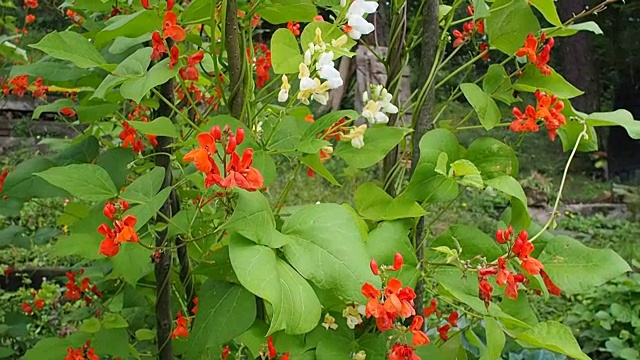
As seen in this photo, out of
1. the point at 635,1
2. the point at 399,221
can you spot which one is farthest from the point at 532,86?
the point at 635,1

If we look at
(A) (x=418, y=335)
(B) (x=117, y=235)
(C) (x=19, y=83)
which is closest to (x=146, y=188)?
(B) (x=117, y=235)

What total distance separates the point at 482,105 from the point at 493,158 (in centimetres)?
8

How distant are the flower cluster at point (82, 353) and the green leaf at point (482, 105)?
695 millimetres

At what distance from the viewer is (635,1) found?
8.76 metres

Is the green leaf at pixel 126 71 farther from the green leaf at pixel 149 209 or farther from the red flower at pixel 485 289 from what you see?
the red flower at pixel 485 289

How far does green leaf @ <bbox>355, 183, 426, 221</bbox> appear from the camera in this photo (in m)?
0.98

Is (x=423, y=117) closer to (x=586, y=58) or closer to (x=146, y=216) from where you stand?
(x=146, y=216)

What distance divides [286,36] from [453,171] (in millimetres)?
273

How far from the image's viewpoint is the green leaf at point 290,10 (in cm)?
100

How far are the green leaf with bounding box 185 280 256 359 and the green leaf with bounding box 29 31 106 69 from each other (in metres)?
0.35

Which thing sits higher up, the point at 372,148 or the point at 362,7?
the point at 362,7

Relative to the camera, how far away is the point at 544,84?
108 centimetres

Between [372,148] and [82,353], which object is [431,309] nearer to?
[372,148]

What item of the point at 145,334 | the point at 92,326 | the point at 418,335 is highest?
the point at 418,335
